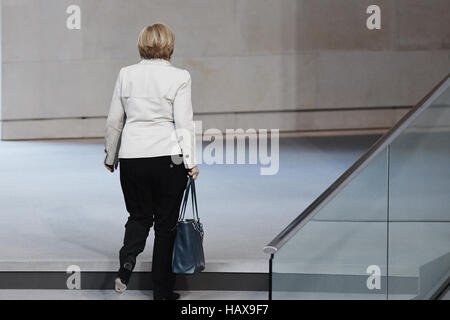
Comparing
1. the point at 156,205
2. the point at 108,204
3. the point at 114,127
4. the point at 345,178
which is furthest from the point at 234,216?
the point at 345,178

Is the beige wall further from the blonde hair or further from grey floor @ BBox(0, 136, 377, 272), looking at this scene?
the blonde hair

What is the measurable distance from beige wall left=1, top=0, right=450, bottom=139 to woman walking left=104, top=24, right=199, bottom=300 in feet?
25.7

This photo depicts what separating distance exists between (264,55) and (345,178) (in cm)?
865

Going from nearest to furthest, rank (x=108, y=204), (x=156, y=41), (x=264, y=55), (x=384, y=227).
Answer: (x=384, y=227)
(x=156, y=41)
(x=108, y=204)
(x=264, y=55)

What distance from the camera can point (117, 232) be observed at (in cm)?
630

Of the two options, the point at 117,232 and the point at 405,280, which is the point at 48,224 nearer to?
the point at 117,232

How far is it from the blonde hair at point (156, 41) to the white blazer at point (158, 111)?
0.21 feet

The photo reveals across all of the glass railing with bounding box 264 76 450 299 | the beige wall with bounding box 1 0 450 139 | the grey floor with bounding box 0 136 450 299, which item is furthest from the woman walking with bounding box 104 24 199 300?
the beige wall with bounding box 1 0 450 139

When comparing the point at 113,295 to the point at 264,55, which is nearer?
the point at 113,295

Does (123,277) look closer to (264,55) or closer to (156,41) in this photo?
(156,41)

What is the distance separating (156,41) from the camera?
4.70 m

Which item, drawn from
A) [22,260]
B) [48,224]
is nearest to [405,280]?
[22,260]

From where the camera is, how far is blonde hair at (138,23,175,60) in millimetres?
4695

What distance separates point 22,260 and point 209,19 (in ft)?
25.5
